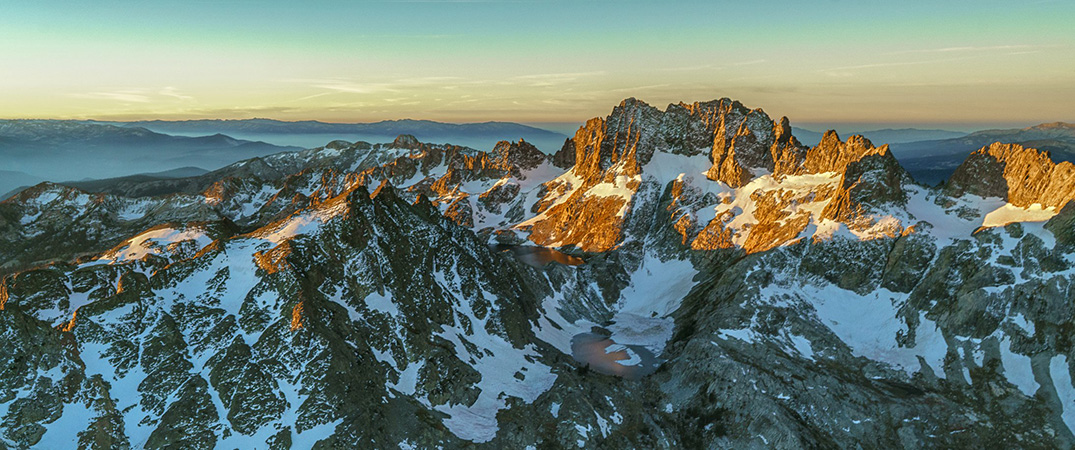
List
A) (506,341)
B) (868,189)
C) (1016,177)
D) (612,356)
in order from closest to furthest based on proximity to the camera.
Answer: (506,341) < (612,356) < (1016,177) < (868,189)

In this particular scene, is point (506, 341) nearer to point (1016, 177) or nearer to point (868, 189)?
point (868, 189)

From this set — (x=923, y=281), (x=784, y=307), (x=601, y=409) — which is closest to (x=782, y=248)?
(x=784, y=307)

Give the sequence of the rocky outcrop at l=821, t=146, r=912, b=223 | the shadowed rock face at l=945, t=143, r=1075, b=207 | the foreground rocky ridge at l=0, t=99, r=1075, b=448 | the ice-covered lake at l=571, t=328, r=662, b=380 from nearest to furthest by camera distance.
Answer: the foreground rocky ridge at l=0, t=99, r=1075, b=448, the ice-covered lake at l=571, t=328, r=662, b=380, the shadowed rock face at l=945, t=143, r=1075, b=207, the rocky outcrop at l=821, t=146, r=912, b=223

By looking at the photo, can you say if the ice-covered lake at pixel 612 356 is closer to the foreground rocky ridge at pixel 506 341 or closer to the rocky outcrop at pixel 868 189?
the foreground rocky ridge at pixel 506 341

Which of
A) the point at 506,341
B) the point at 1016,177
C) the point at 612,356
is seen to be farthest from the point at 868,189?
the point at 506,341

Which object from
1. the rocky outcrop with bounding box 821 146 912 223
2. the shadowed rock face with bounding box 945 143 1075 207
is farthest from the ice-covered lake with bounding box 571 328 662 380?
the shadowed rock face with bounding box 945 143 1075 207

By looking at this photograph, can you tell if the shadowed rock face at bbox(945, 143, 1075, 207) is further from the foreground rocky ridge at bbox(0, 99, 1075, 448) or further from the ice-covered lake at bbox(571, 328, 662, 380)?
the ice-covered lake at bbox(571, 328, 662, 380)
